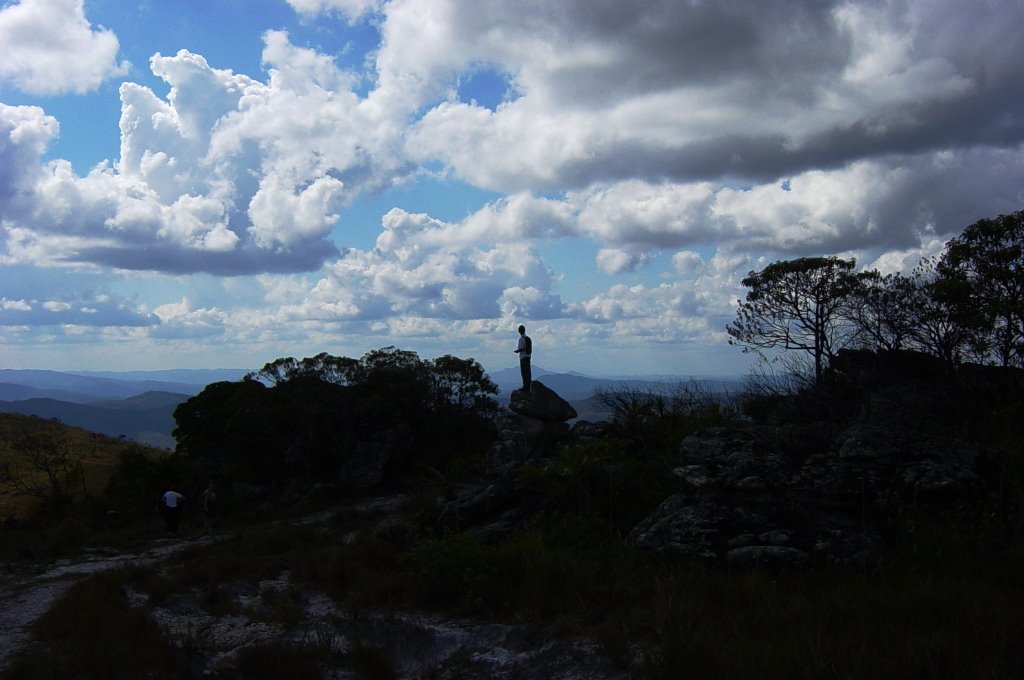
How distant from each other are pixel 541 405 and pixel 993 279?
1135 centimetres

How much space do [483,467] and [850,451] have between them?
37.9ft

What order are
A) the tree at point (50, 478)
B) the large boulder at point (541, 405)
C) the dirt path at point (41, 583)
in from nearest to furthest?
the dirt path at point (41, 583) → the large boulder at point (541, 405) → the tree at point (50, 478)

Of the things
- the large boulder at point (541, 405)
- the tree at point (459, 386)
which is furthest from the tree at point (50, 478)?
the large boulder at point (541, 405)

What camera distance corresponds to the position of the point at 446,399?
105 feet

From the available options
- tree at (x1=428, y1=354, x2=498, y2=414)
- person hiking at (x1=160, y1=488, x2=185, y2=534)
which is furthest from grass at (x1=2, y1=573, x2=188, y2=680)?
tree at (x1=428, y1=354, x2=498, y2=414)

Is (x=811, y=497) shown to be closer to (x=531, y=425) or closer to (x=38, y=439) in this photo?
(x=531, y=425)

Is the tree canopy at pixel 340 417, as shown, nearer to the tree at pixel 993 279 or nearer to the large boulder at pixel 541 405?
the large boulder at pixel 541 405

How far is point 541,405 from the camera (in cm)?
2033

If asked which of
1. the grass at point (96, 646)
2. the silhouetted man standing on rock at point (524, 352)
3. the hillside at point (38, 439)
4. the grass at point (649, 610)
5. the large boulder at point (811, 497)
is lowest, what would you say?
the hillside at point (38, 439)

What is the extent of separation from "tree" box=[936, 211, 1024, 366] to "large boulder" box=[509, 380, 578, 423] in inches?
405

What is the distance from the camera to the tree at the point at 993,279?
41.2 feet

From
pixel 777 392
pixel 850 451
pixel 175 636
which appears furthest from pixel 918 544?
pixel 175 636

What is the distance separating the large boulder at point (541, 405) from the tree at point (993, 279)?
1029cm

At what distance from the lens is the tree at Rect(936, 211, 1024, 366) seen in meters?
12.5
